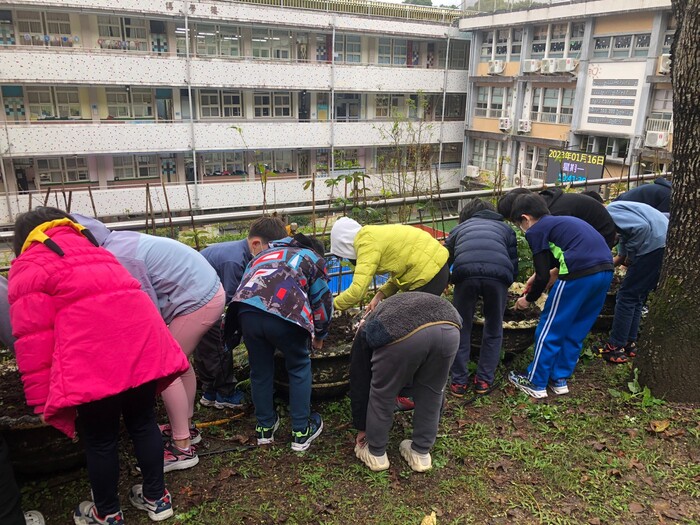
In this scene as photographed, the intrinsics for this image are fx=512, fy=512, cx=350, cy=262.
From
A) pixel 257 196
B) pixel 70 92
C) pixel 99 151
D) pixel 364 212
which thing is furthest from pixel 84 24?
pixel 364 212

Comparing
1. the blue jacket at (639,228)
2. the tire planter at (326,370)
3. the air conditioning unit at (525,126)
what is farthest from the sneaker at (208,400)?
the air conditioning unit at (525,126)

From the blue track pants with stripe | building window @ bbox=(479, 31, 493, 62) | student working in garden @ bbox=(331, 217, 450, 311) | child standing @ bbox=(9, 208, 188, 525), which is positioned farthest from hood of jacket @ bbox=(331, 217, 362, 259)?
building window @ bbox=(479, 31, 493, 62)

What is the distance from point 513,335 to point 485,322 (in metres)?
0.55

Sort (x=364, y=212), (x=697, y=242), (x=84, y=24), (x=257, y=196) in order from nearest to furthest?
(x=697, y=242) < (x=364, y=212) < (x=84, y=24) < (x=257, y=196)

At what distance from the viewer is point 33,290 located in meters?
2.25

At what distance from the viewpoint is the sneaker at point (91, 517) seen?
264 cm

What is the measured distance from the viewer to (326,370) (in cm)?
371

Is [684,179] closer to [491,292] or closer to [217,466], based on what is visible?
[491,292]

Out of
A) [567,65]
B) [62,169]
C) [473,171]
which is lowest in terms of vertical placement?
[473,171]

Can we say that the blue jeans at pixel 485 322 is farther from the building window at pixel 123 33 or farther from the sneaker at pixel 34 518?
the building window at pixel 123 33

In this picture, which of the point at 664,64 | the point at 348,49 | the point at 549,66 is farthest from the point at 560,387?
the point at 348,49

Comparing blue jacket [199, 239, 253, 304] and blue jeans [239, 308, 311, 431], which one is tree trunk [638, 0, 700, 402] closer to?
blue jeans [239, 308, 311, 431]

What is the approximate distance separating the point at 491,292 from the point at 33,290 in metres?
2.95

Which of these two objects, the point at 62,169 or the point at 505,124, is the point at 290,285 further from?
the point at 505,124
